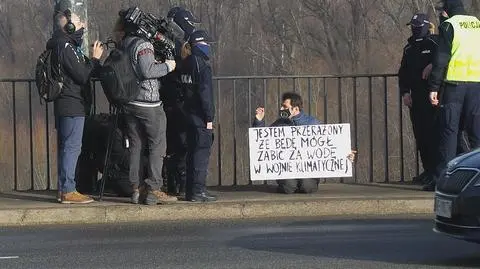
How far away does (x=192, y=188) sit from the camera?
11320 millimetres

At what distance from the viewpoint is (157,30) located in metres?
11.2

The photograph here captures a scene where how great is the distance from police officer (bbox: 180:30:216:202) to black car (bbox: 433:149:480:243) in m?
3.45

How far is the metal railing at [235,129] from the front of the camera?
13.3m

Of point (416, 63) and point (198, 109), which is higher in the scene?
point (416, 63)

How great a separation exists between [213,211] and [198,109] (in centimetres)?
106

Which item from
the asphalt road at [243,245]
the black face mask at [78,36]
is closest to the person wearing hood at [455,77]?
the asphalt road at [243,245]

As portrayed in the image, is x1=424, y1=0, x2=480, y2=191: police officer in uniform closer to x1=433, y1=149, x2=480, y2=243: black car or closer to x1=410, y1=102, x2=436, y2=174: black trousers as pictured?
x1=410, y1=102, x2=436, y2=174: black trousers

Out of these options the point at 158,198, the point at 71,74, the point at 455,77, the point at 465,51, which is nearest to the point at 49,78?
the point at 71,74

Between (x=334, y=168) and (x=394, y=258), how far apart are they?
376cm

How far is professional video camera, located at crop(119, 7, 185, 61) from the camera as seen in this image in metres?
11.0

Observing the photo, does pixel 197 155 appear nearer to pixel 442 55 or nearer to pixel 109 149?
pixel 109 149

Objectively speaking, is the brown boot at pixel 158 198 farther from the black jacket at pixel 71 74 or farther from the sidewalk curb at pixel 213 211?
the black jacket at pixel 71 74

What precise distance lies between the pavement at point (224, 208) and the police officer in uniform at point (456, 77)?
2.18 ft

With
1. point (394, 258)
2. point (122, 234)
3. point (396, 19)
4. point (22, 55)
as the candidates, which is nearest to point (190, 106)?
point (122, 234)
